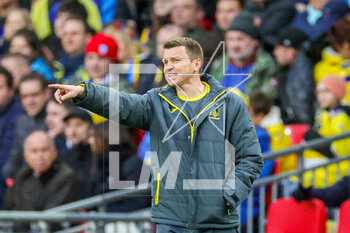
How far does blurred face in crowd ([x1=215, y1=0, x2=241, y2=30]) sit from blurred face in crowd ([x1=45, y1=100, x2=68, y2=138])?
2.06m

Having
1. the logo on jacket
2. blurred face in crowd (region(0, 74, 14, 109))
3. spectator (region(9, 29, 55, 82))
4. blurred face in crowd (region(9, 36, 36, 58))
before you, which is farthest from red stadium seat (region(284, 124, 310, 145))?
blurred face in crowd (region(9, 36, 36, 58))

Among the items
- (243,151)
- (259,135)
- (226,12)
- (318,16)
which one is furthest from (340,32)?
(243,151)

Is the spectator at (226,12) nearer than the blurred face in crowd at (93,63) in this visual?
No

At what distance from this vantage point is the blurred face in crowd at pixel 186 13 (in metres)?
9.78

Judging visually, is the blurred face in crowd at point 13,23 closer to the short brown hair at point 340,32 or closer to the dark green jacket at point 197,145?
the short brown hair at point 340,32

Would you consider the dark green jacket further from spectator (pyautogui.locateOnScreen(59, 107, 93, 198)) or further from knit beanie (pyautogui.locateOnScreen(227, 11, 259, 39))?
knit beanie (pyautogui.locateOnScreen(227, 11, 259, 39))

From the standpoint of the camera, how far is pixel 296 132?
27.7ft

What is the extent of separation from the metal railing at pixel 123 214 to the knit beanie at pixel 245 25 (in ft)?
5.01

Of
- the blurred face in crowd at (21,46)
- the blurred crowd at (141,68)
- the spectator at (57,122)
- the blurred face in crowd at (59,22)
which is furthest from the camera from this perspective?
the blurred face in crowd at (21,46)

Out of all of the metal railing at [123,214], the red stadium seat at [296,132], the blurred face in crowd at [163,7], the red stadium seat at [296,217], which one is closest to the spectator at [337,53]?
the red stadium seat at [296,132]

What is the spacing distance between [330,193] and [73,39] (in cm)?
454

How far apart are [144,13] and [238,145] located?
671 cm

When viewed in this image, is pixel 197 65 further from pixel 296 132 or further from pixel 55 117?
pixel 55 117

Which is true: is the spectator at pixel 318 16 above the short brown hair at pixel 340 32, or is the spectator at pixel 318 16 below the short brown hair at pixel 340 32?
above
